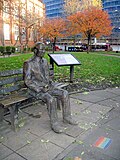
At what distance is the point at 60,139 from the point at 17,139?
2.60 ft

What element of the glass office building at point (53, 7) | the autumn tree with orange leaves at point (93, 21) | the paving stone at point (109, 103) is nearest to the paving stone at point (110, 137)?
the paving stone at point (109, 103)

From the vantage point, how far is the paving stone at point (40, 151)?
311 cm

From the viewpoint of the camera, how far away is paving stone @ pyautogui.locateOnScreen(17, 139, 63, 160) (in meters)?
3.11

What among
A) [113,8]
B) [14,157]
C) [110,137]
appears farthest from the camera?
[113,8]

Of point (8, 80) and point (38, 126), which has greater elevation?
point (8, 80)

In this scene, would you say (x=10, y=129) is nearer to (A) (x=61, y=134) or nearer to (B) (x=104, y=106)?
(A) (x=61, y=134)

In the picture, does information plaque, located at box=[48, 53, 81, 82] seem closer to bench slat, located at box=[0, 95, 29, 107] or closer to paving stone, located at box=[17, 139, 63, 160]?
bench slat, located at box=[0, 95, 29, 107]

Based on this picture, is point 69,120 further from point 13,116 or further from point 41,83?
point 13,116

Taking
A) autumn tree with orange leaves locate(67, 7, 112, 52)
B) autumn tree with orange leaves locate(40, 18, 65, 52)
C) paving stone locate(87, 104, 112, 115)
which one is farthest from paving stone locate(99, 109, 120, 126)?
autumn tree with orange leaves locate(40, 18, 65, 52)

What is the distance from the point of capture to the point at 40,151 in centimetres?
325

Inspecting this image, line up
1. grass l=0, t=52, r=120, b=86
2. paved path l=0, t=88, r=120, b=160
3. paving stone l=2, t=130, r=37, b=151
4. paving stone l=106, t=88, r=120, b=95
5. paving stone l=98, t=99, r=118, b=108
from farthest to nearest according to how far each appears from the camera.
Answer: grass l=0, t=52, r=120, b=86
paving stone l=106, t=88, r=120, b=95
paving stone l=98, t=99, r=118, b=108
paving stone l=2, t=130, r=37, b=151
paved path l=0, t=88, r=120, b=160

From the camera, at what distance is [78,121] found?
4422mm

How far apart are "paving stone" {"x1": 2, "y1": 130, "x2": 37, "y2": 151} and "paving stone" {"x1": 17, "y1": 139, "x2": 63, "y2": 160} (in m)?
0.13

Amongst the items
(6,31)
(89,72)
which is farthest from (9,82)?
(6,31)
